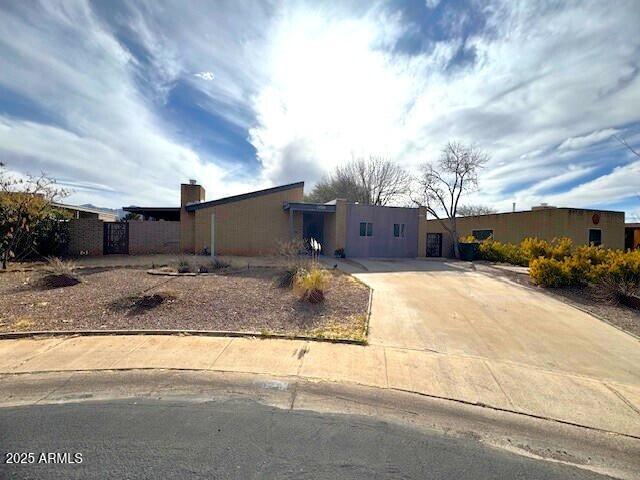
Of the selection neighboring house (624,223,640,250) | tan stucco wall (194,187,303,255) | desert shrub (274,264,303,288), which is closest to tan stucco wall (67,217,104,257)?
tan stucco wall (194,187,303,255)

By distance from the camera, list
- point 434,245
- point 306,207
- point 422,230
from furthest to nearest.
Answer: point 434,245 < point 422,230 < point 306,207

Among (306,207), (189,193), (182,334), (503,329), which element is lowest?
(503,329)

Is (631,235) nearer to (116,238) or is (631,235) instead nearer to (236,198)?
(236,198)

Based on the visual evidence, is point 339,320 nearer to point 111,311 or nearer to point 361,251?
point 111,311

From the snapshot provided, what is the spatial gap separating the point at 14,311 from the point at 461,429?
8033 millimetres

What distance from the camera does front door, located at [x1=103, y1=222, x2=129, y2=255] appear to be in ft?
50.8

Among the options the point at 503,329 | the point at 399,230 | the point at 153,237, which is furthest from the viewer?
the point at 399,230

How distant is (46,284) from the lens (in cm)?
778

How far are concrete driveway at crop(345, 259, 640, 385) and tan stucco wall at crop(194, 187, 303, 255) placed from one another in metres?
9.03

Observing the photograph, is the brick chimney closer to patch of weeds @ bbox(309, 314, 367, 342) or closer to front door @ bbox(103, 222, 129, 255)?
front door @ bbox(103, 222, 129, 255)

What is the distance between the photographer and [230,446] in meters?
2.44

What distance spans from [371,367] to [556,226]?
875 inches

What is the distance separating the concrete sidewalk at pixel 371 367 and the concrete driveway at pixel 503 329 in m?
0.35

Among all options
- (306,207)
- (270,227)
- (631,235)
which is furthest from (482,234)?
(270,227)
